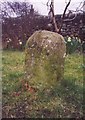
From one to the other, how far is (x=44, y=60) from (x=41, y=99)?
48 cm

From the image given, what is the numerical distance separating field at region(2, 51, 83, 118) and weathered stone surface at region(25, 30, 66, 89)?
0.12 meters

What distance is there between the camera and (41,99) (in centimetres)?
394

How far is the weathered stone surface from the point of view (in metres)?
4.08

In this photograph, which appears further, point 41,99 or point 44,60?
point 44,60

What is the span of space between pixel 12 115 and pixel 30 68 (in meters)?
0.73

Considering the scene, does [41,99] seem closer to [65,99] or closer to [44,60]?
[65,99]

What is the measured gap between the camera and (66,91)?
13.6ft

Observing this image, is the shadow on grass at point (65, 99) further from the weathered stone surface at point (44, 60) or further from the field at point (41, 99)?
the weathered stone surface at point (44, 60)

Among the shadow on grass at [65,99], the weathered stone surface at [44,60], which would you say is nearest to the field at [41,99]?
the shadow on grass at [65,99]

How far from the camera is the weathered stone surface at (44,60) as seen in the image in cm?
408

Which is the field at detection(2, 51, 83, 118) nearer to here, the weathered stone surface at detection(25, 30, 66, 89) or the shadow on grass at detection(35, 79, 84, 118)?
the shadow on grass at detection(35, 79, 84, 118)

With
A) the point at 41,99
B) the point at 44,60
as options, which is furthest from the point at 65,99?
the point at 44,60

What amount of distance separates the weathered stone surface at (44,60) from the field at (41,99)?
0.40 ft

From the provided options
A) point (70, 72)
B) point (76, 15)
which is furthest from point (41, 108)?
point (76, 15)
